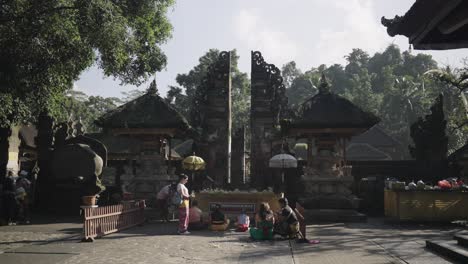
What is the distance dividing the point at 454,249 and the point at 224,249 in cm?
518

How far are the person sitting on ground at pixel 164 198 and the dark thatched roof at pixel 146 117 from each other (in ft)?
11.6

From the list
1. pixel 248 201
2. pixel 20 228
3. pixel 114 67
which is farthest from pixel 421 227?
pixel 20 228

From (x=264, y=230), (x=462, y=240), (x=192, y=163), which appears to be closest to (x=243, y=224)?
(x=264, y=230)

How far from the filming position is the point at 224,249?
1097 cm

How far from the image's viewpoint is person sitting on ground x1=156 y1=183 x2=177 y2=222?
50.7 feet

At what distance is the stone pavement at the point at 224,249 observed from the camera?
957cm

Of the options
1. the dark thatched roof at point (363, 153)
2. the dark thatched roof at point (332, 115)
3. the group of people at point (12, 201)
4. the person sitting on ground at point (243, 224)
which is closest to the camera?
the person sitting on ground at point (243, 224)

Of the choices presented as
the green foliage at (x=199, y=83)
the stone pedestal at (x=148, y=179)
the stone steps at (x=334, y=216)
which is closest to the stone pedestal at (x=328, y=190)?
the stone steps at (x=334, y=216)

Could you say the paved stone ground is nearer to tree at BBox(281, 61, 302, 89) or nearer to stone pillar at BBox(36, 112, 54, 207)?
stone pillar at BBox(36, 112, 54, 207)

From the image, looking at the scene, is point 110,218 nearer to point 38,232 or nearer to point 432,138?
point 38,232

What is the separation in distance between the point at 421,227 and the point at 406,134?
45.9m

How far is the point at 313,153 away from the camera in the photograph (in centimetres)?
1917

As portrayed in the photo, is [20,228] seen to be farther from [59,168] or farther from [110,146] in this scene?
[110,146]

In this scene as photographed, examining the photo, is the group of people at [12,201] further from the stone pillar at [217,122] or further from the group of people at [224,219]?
the stone pillar at [217,122]
